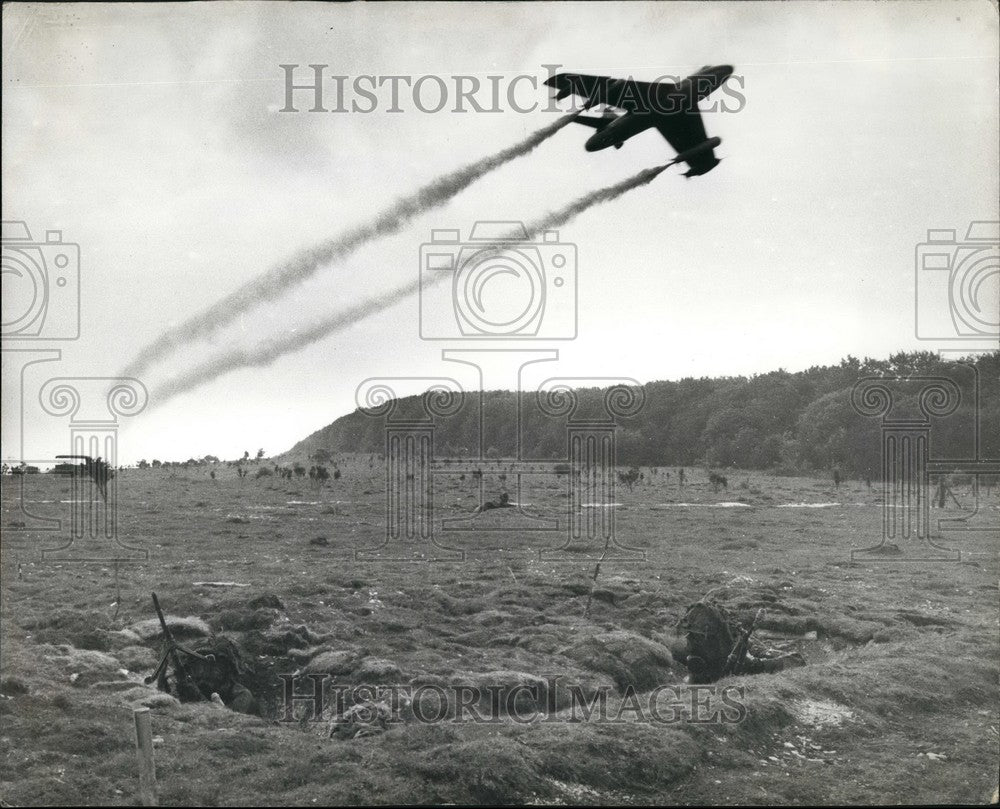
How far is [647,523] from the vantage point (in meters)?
11.2

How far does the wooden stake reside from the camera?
21.3 ft

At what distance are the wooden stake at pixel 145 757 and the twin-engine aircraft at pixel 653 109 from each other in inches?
339

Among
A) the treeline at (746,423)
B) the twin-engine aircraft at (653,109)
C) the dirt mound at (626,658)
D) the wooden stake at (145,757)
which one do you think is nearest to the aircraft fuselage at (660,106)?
the twin-engine aircraft at (653,109)

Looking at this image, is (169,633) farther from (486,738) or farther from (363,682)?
(486,738)

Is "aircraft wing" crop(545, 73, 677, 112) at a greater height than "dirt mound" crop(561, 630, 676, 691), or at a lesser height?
greater

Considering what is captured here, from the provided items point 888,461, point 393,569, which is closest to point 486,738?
point 393,569

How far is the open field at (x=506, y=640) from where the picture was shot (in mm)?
7734

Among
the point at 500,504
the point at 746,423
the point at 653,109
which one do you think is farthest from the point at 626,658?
the point at 653,109

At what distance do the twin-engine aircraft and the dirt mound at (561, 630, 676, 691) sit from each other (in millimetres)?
6723

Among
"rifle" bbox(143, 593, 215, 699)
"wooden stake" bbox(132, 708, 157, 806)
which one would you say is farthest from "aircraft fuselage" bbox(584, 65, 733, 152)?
"wooden stake" bbox(132, 708, 157, 806)

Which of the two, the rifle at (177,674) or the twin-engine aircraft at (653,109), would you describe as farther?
the twin-engine aircraft at (653,109)

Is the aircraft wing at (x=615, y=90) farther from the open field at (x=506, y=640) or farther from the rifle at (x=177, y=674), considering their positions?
the rifle at (x=177, y=674)

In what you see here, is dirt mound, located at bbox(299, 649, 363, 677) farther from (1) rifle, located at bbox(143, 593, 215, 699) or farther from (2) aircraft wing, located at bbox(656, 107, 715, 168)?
(2) aircraft wing, located at bbox(656, 107, 715, 168)

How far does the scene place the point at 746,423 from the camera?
1191 cm
